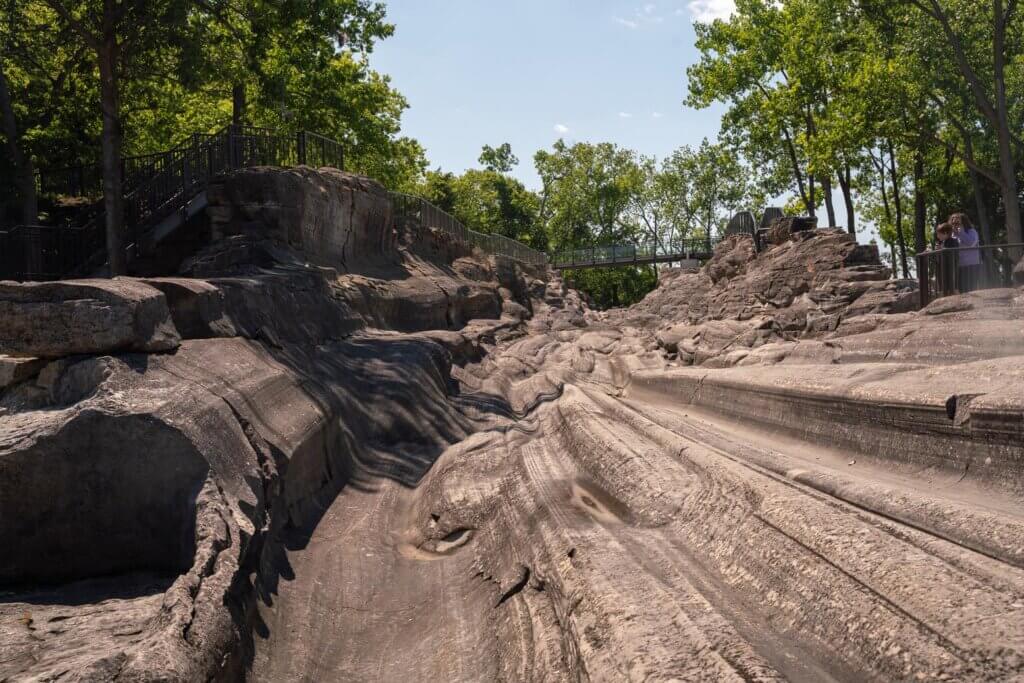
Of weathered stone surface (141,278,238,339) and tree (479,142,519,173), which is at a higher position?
tree (479,142,519,173)

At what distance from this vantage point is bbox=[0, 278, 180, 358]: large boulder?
4016 mm

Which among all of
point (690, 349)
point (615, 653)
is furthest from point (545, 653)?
point (690, 349)

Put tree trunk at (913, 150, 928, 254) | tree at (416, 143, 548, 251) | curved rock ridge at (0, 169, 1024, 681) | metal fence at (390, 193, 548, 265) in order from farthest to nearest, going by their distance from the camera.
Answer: tree at (416, 143, 548, 251)
tree trunk at (913, 150, 928, 254)
metal fence at (390, 193, 548, 265)
curved rock ridge at (0, 169, 1024, 681)

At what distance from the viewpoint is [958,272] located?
1165 cm

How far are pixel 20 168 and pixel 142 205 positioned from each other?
1.90 m

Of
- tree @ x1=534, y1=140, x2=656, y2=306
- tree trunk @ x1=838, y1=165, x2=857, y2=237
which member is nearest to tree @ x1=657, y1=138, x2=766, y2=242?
tree @ x1=534, y1=140, x2=656, y2=306

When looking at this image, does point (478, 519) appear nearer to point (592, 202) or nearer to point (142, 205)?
point (142, 205)

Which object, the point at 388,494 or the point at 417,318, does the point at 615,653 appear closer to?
the point at 388,494

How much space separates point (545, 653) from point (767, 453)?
2.19 meters

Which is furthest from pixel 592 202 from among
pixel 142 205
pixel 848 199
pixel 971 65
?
pixel 142 205

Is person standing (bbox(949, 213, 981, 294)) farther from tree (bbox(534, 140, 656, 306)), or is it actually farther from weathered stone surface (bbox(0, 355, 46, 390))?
tree (bbox(534, 140, 656, 306))

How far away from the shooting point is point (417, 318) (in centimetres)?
1417

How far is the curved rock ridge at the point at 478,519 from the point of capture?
8.58 feet

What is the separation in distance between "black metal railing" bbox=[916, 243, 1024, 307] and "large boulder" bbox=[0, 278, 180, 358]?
10.7 metres
